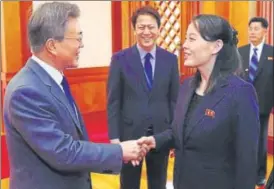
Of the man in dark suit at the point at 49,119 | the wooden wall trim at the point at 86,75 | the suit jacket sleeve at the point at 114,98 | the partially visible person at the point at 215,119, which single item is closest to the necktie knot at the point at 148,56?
the suit jacket sleeve at the point at 114,98

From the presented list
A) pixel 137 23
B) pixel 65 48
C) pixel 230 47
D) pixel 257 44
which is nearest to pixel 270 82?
pixel 257 44

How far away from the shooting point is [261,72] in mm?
3631

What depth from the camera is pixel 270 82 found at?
3.63 meters

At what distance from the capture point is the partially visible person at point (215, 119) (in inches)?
59.7

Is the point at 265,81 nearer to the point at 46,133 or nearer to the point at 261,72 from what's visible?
the point at 261,72

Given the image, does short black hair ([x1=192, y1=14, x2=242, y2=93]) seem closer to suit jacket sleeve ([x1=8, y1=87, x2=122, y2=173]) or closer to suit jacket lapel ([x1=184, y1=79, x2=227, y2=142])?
suit jacket lapel ([x1=184, y1=79, x2=227, y2=142])

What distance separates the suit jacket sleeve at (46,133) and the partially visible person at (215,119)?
0.41 m

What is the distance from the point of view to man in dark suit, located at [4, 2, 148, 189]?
1.24 meters

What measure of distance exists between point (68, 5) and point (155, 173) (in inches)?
53.5

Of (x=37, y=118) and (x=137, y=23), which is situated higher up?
(x=137, y=23)

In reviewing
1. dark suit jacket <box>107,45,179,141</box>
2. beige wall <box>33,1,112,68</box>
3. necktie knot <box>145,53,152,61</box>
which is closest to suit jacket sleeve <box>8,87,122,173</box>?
dark suit jacket <box>107,45,179,141</box>

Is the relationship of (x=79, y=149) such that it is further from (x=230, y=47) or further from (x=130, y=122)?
(x=130, y=122)

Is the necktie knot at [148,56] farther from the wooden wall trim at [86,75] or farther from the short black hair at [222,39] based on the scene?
the wooden wall trim at [86,75]

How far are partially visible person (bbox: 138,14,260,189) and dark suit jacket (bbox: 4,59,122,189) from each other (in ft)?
1.25
